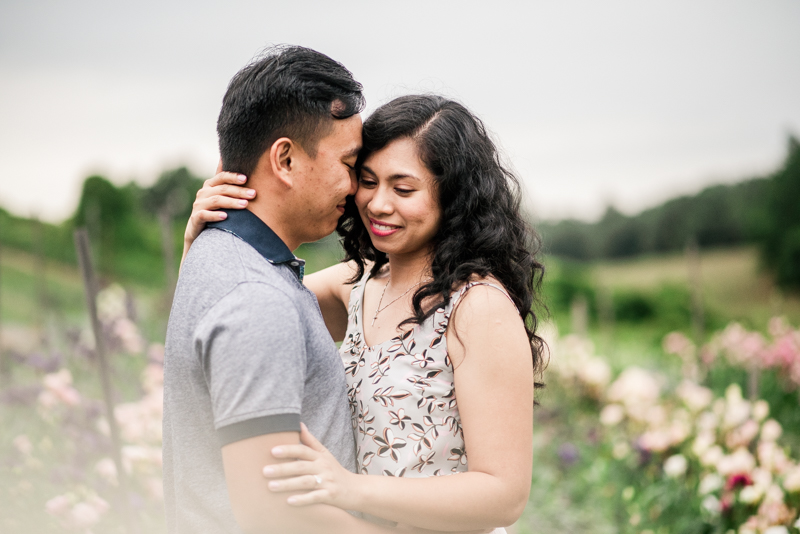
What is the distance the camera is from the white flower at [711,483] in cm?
330

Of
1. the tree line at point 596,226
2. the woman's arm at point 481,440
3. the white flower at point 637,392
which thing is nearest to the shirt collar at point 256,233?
the woman's arm at point 481,440

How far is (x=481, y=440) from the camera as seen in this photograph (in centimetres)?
147

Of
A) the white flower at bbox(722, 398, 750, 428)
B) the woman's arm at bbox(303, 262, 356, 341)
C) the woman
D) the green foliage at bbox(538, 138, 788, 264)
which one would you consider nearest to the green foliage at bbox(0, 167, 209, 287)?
the green foliage at bbox(538, 138, 788, 264)

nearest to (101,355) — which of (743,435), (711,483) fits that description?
(711,483)

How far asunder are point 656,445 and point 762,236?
7.75 metres

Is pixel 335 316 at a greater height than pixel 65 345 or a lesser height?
greater

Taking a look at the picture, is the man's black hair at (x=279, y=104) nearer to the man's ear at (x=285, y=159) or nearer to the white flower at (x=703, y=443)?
the man's ear at (x=285, y=159)

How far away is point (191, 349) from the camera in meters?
1.34

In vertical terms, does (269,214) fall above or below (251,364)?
above

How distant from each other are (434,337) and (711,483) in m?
2.54

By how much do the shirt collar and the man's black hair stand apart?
13cm

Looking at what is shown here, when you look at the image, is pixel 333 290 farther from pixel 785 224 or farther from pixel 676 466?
pixel 785 224

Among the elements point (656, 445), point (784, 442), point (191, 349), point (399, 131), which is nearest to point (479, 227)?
point (399, 131)

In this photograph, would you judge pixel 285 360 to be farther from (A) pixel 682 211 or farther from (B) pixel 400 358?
(A) pixel 682 211
